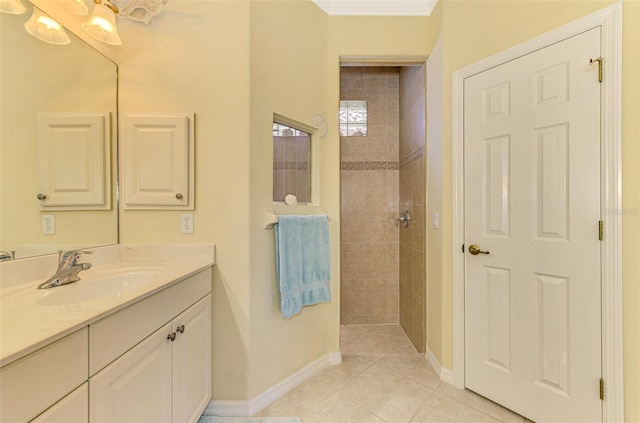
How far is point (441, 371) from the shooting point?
1.79 metres

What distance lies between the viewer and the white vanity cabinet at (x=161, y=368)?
2.67 feet

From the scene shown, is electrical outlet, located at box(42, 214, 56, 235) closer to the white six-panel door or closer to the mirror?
the mirror

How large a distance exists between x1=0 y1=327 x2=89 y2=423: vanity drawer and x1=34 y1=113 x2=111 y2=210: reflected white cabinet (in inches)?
34.6

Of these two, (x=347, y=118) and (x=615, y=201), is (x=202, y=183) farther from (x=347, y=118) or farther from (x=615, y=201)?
(x=615, y=201)

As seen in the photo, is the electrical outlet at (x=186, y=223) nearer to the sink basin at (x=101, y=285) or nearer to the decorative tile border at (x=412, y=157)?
the sink basin at (x=101, y=285)

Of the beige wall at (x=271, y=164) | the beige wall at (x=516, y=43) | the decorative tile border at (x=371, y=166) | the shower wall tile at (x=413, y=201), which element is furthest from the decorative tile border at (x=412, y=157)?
the beige wall at (x=271, y=164)

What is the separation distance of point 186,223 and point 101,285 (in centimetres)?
48

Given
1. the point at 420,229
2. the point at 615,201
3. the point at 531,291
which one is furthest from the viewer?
the point at 420,229

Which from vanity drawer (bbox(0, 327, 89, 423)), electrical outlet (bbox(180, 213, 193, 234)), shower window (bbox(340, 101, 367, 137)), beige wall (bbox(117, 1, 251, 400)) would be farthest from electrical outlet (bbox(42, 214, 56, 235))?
shower window (bbox(340, 101, 367, 137))

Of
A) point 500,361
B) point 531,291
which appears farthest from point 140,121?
point 500,361

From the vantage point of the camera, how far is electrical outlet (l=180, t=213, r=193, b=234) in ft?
4.94

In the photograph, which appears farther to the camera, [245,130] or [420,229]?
[420,229]

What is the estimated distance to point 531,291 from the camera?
1433 millimetres

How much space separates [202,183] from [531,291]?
200 centimetres
